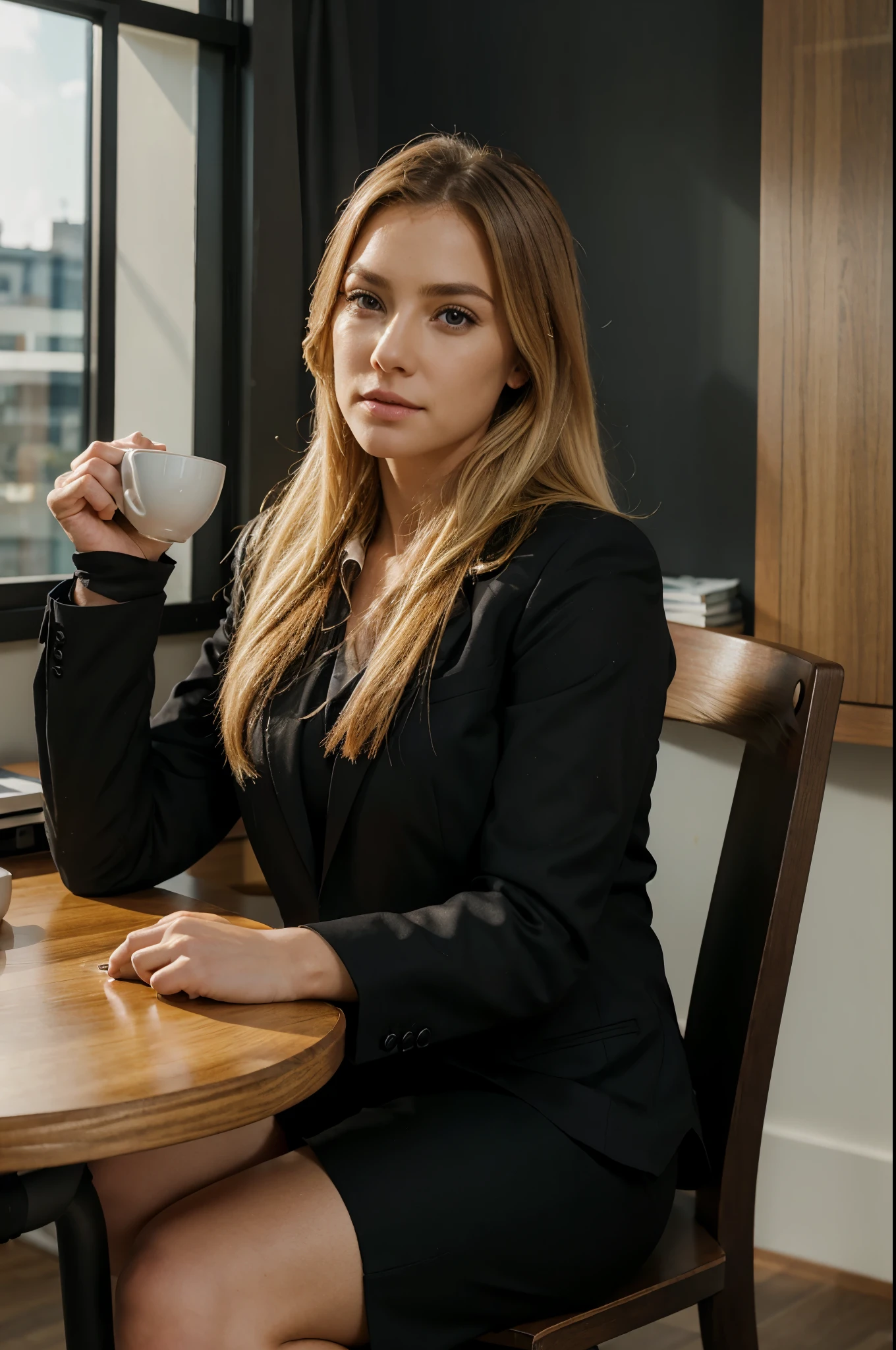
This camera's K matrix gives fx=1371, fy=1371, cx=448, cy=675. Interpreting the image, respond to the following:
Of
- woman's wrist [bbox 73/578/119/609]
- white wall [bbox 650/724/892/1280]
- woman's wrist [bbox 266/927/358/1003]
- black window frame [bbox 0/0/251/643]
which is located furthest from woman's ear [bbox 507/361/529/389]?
black window frame [bbox 0/0/251/643]

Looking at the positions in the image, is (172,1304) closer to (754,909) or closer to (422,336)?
(754,909)

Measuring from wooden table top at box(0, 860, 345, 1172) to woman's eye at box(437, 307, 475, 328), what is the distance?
28.8 inches

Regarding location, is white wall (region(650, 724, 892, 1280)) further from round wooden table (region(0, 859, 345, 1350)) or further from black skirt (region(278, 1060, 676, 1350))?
round wooden table (region(0, 859, 345, 1350))

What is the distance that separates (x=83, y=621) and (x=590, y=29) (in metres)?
1.94

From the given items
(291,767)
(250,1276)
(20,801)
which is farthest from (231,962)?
(20,801)

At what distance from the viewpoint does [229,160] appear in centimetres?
300

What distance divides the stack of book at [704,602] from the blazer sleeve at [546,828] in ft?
3.51

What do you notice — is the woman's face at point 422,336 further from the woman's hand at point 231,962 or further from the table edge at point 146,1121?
the table edge at point 146,1121

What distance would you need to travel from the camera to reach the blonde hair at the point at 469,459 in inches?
55.6

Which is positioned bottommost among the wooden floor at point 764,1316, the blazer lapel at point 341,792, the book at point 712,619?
the wooden floor at point 764,1316

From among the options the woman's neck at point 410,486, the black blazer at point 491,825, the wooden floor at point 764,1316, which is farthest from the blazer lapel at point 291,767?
the wooden floor at point 764,1316

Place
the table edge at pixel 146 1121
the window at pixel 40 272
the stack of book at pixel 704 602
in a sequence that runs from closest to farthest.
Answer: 1. the table edge at pixel 146 1121
2. the stack of book at pixel 704 602
3. the window at pixel 40 272

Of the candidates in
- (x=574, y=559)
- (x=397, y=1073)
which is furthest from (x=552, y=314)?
(x=397, y=1073)

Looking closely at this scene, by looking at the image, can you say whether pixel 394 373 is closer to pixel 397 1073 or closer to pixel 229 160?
pixel 397 1073
